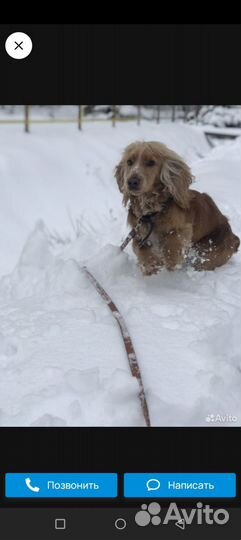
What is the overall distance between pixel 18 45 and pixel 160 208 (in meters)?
1.97

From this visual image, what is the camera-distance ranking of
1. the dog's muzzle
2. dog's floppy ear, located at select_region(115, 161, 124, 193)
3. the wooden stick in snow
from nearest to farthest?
1. the wooden stick in snow
2. the dog's muzzle
3. dog's floppy ear, located at select_region(115, 161, 124, 193)

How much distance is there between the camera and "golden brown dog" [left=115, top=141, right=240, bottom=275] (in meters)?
3.55

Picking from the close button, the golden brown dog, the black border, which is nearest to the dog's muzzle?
the golden brown dog

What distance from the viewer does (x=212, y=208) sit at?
13.1 feet

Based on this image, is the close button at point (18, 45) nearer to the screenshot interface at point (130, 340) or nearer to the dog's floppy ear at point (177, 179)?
the screenshot interface at point (130, 340)

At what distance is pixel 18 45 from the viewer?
5.90 feet

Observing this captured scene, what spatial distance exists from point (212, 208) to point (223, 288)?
2.75 ft

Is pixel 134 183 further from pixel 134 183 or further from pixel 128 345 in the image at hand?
pixel 128 345


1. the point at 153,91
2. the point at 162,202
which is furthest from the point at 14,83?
the point at 162,202

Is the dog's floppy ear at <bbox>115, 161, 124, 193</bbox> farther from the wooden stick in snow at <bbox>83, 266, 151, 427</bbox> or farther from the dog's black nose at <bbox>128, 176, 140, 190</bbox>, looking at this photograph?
the wooden stick in snow at <bbox>83, 266, 151, 427</bbox>

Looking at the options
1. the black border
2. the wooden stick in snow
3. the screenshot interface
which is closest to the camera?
the screenshot interface

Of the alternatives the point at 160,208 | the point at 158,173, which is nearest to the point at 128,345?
the point at 160,208

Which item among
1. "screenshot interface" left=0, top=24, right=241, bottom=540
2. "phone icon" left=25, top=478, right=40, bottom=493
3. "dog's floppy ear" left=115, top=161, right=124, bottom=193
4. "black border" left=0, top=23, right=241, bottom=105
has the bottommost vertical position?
"phone icon" left=25, top=478, right=40, bottom=493

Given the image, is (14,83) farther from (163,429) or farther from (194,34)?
(163,429)
